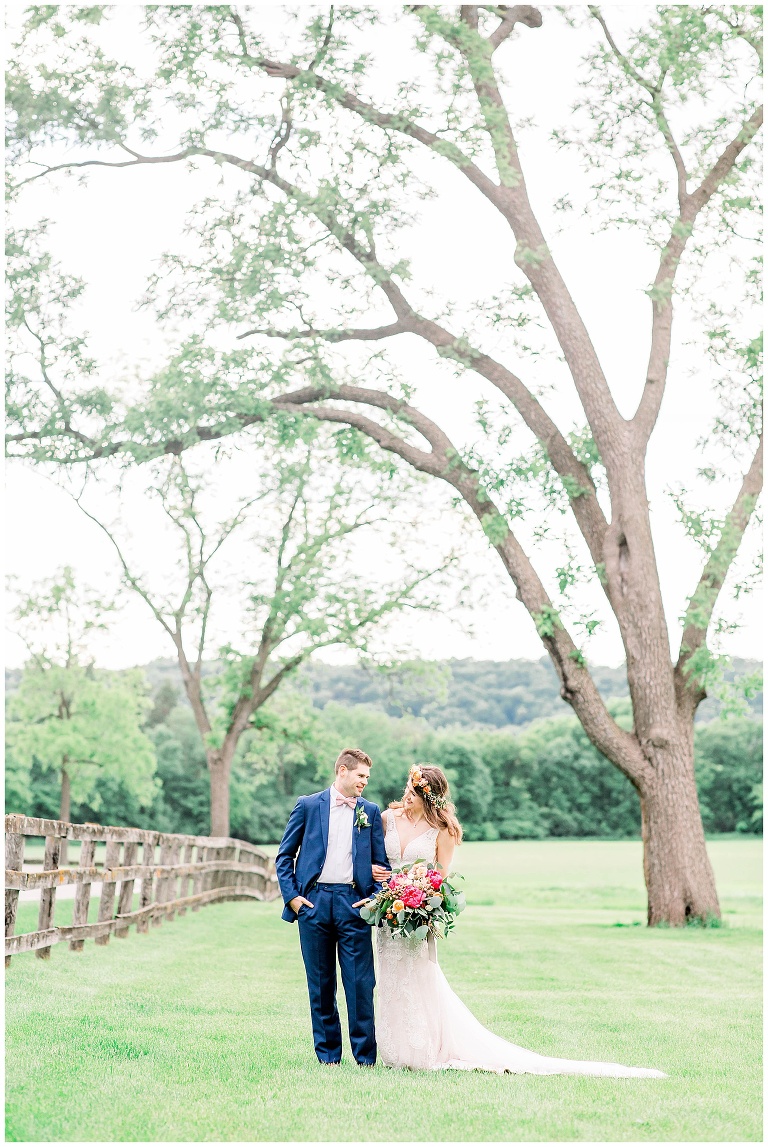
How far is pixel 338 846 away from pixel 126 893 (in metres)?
7.11

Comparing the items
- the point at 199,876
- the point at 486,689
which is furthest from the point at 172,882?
the point at 486,689

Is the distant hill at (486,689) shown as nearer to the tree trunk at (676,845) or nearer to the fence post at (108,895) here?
the tree trunk at (676,845)

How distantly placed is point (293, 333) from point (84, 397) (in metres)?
3.30

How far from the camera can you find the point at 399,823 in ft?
23.1

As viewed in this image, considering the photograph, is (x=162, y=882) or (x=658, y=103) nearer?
(x=162, y=882)

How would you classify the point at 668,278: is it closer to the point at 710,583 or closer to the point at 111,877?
the point at 710,583

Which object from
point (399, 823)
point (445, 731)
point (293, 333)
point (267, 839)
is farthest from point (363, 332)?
point (445, 731)

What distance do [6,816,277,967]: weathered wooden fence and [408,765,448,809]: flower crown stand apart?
9.94 ft

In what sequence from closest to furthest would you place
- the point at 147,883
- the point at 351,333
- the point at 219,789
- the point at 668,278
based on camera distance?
1. the point at 147,883
2. the point at 668,278
3. the point at 351,333
4. the point at 219,789

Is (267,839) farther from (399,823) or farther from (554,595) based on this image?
(399,823)

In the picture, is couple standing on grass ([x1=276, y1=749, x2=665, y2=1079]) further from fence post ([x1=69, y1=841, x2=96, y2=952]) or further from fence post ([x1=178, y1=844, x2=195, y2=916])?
fence post ([x1=178, y1=844, x2=195, y2=916])

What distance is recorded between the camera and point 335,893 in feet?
21.8

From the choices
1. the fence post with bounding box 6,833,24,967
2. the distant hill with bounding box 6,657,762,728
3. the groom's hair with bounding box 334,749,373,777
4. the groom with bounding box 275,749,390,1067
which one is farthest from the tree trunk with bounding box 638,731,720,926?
the distant hill with bounding box 6,657,762,728

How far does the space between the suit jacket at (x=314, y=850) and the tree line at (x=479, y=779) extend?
177 feet
